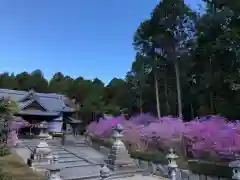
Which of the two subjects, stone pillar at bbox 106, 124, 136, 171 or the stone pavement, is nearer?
the stone pavement

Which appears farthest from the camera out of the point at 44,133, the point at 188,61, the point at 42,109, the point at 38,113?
the point at 42,109

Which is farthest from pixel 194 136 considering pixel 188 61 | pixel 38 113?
pixel 38 113

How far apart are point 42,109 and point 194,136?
781 inches

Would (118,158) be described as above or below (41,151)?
below

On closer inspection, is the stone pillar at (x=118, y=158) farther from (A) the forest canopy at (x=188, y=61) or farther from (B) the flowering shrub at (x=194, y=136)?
(A) the forest canopy at (x=188, y=61)

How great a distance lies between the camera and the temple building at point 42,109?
29.1 meters

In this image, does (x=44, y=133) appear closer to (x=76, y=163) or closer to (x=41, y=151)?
(x=76, y=163)

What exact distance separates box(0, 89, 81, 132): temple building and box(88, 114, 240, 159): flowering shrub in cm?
908

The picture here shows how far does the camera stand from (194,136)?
17.3 metres

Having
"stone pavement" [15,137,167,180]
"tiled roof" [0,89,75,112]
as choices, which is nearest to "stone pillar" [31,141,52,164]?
"stone pavement" [15,137,167,180]

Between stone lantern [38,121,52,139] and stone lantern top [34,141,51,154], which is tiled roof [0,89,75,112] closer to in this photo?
stone lantern [38,121,52,139]

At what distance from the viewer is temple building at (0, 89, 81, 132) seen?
29122mm

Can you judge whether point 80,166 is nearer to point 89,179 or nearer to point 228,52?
point 89,179

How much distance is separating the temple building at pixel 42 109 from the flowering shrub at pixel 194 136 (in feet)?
29.8
